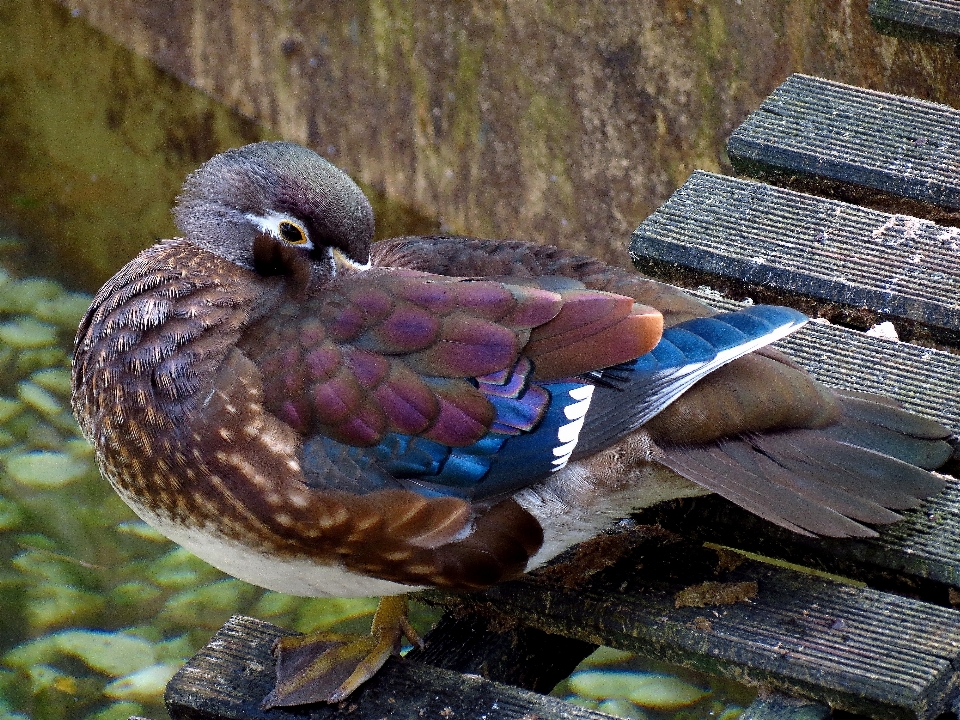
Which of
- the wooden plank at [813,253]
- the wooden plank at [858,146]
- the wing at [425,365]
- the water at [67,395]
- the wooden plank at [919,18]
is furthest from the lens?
the water at [67,395]

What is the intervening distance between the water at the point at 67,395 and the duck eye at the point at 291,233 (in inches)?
63.0

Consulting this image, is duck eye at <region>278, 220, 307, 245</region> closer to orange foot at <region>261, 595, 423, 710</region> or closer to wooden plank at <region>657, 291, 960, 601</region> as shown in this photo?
orange foot at <region>261, 595, 423, 710</region>

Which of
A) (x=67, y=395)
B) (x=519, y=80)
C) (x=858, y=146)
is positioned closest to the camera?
(x=858, y=146)

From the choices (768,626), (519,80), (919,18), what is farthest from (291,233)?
(519,80)

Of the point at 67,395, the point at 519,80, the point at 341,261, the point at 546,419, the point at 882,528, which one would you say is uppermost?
the point at 341,261

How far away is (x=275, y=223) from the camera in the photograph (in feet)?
5.61

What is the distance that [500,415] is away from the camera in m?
1.63

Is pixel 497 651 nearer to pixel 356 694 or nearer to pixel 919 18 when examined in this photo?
pixel 356 694

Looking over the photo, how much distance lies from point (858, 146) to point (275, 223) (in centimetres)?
95

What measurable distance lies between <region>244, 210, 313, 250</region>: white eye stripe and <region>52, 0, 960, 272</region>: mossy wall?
6.09 feet

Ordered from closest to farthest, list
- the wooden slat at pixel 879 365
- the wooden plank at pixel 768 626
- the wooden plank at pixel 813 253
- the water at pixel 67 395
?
1. the wooden plank at pixel 768 626
2. the wooden slat at pixel 879 365
3. the wooden plank at pixel 813 253
4. the water at pixel 67 395

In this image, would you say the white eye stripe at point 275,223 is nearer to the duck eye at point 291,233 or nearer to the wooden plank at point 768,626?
the duck eye at point 291,233

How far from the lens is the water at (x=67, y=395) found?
307cm

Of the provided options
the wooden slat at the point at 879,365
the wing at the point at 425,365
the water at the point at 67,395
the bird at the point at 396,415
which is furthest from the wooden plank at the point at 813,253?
the water at the point at 67,395
